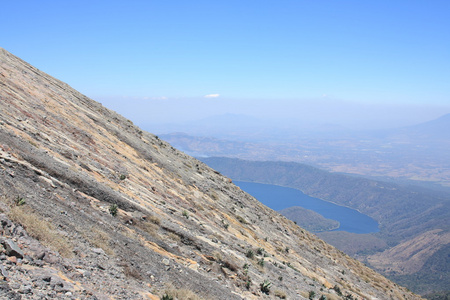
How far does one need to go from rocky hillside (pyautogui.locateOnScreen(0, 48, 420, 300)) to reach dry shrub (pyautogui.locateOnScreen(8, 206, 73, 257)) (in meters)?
0.04

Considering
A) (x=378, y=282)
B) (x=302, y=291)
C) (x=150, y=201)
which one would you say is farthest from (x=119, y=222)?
(x=378, y=282)

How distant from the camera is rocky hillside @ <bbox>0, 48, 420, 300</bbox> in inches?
338

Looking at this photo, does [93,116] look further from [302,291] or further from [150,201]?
[302,291]

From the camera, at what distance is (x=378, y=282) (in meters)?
30.2

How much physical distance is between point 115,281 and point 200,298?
2989mm

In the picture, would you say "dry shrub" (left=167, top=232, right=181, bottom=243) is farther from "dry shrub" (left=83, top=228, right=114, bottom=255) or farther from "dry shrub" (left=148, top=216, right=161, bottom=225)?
"dry shrub" (left=83, top=228, right=114, bottom=255)

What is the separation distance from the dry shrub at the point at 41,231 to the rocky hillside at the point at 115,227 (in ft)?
0.14

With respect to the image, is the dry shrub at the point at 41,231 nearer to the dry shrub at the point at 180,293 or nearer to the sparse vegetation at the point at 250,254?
the dry shrub at the point at 180,293

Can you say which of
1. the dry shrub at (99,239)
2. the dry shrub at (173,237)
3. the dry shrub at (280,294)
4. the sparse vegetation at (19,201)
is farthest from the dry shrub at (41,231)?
the dry shrub at (280,294)

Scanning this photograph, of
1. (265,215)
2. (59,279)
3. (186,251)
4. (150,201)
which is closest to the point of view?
(59,279)

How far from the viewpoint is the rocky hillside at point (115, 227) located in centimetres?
859

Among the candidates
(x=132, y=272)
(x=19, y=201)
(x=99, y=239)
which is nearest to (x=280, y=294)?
(x=132, y=272)

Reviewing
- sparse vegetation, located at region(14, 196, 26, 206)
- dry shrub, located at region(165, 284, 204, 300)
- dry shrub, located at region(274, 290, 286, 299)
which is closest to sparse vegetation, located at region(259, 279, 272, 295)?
→ dry shrub, located at region(274, 290, 286, 299)

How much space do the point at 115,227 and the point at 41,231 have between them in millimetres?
3592
